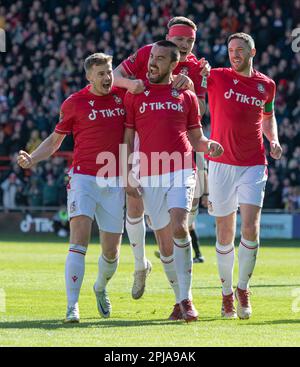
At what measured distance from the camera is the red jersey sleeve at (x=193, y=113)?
36.1ft

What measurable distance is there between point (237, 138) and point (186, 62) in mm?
1101

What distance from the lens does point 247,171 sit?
1155 centimetres

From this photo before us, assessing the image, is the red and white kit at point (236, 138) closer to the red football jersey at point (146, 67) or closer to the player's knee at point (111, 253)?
the red football jersey at point (146, 67)

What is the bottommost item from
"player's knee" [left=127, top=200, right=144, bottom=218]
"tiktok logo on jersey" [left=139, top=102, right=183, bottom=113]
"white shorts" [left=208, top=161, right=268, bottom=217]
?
"player's knee" [left=127, top=200, right=144, bottom=218]

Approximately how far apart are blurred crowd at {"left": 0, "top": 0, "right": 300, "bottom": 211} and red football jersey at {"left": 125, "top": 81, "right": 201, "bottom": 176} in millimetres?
19106

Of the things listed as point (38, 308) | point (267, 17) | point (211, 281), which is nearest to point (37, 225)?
point (267, 17)

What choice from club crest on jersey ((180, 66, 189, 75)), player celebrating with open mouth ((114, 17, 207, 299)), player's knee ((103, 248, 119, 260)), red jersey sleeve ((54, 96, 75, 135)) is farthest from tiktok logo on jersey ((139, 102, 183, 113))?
player's knee ((103, 248, 119, 260))

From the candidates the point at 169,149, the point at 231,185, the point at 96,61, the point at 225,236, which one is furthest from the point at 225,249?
the point at 96,61

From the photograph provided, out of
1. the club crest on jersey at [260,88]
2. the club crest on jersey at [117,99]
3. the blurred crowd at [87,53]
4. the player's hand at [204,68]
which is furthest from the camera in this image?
the blurred crowd at [87,53]

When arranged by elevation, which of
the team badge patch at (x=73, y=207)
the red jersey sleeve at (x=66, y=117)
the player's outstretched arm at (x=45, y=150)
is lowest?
the team badge patch at (x=73, y=207)

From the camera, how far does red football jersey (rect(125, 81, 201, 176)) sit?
426 inches

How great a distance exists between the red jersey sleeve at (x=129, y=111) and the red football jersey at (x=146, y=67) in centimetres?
78

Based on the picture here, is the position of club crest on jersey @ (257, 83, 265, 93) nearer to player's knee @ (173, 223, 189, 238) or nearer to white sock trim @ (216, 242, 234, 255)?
white sock trim @ (216, 242, 234, 255)

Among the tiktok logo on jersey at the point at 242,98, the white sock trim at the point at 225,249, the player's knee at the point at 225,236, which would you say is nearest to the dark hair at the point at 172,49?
the tiktok logo on jersey at the point at 242,98
